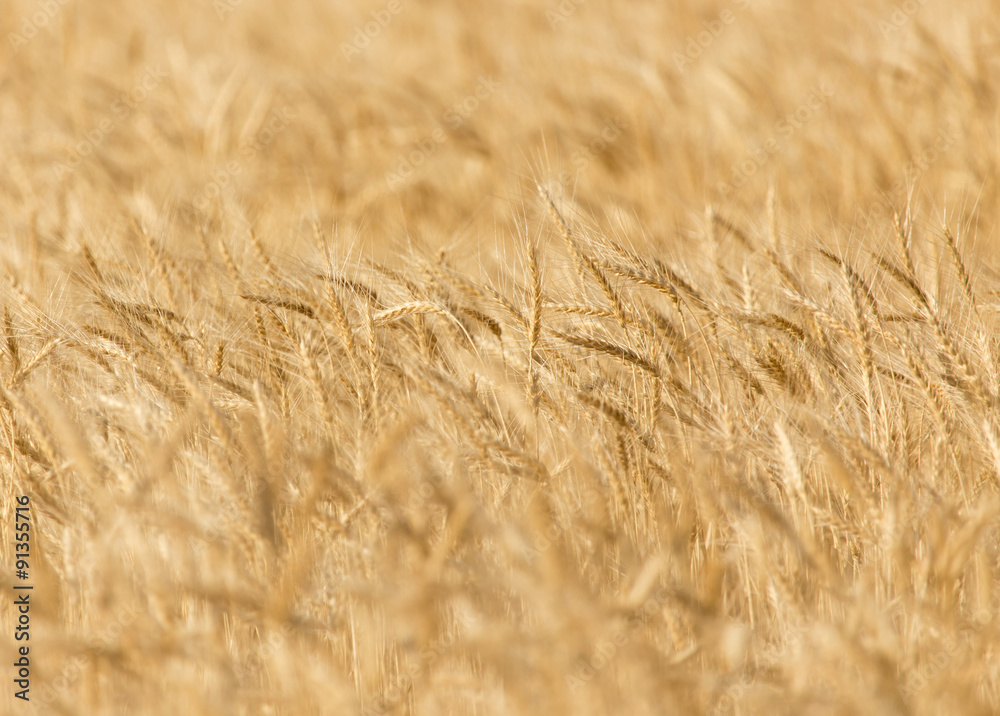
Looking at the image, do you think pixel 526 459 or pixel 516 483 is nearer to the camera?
pixel 526 459

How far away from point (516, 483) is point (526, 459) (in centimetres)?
18

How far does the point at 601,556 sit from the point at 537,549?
0.45 ft

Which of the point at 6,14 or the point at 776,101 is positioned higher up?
the point at 6,14

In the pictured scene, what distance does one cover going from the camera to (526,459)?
4.43ft

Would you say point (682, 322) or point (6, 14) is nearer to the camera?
point (682, 322)

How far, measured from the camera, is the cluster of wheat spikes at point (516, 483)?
42.9 inches

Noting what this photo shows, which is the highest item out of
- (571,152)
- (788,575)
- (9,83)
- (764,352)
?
(9,83)

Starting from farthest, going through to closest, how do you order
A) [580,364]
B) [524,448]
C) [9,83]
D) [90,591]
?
[9,83]
[580,364]
[524,448]
[90,591]

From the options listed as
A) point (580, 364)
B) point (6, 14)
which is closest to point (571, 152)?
point (580, 364)

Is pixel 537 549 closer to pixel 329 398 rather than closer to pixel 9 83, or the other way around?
pixel 329 398

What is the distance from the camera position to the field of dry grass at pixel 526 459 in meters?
1.10

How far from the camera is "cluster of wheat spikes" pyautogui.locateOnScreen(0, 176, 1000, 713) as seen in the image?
3.57 ft

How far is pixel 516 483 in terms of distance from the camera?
59.8 inches

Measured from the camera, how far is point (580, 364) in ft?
5.89
